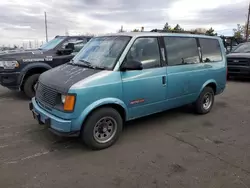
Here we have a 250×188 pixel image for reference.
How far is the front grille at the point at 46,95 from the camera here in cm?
383

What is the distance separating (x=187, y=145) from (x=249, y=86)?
7.23 meters

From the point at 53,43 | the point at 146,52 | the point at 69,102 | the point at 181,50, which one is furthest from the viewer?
the point at 53,43

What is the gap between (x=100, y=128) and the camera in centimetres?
399

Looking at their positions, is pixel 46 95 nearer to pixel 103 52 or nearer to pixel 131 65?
pixel 103 52

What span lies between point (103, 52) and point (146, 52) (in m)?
0.81

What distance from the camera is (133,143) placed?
4254mm

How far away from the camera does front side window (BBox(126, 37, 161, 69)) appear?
14.1 ft

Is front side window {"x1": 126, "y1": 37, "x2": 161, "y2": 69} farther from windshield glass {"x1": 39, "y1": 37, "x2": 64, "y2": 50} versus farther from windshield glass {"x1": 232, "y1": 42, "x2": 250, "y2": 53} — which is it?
windshield glass {"x1": 232, "y1": 42, "x2": 250, "y2": 53}

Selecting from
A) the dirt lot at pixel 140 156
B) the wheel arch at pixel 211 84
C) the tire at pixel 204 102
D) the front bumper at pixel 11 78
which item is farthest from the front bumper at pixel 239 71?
the front bumper at pixel 11 78

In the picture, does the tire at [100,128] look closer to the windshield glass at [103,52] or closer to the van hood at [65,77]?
the van hood at [65,77]

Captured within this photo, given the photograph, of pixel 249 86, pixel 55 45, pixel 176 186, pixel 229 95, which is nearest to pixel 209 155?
pixel 176 186

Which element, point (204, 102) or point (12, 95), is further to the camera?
point (12, 95)

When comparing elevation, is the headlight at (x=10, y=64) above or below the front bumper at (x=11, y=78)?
above

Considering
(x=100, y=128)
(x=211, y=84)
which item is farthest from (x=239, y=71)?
(x=100, y=128)
